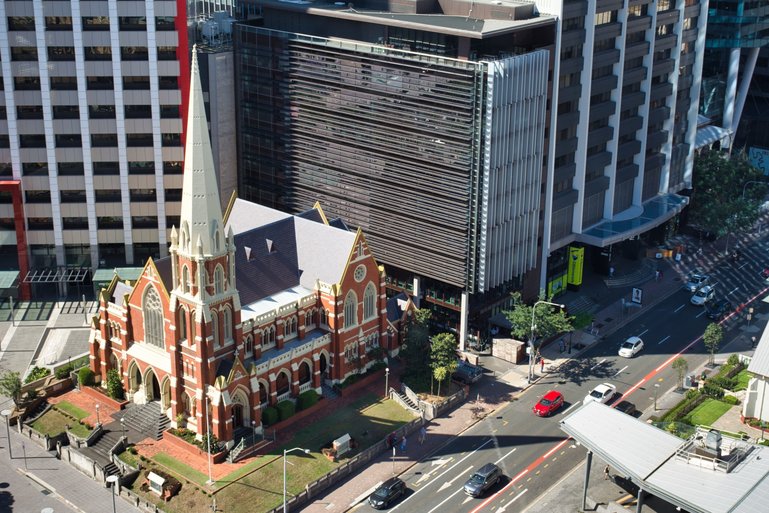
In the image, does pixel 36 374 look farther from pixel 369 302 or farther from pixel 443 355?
pixel 443 355

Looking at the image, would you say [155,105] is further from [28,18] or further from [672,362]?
[672,362]

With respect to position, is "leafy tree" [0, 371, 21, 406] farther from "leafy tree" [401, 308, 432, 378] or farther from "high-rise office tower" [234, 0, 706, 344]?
"high-rise office tower" [234, 0, 706, 344]

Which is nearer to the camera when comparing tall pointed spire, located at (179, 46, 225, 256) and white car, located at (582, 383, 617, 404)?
tall pointed spire, located at (179, 46, 225, 256)

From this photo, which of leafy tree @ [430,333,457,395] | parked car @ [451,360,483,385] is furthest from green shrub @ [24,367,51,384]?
parked car @ [451,360,483,385]

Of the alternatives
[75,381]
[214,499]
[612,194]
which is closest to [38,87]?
[75,381]

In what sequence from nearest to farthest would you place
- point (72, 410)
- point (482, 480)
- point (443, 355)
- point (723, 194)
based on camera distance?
point (482, 480)
point (72, 410)
point (443, 355)
point (723, 194)

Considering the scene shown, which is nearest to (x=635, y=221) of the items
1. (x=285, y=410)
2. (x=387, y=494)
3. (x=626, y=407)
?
(x=626, y=407)
